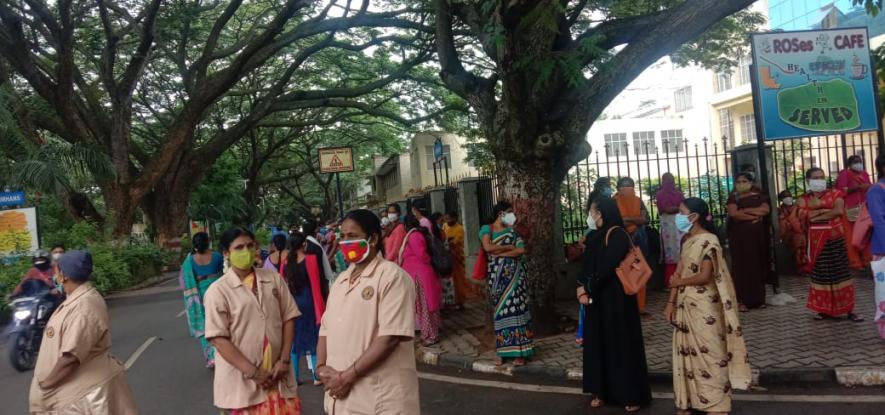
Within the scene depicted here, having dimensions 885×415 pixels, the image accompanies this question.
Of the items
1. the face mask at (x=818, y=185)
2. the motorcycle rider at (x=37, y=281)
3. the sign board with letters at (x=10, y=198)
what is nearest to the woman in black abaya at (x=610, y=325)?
the face mask at (x=818, y=185)

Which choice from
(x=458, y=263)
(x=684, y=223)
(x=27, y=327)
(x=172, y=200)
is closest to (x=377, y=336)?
(x=684, y=223)

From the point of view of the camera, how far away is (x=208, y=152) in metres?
20.0

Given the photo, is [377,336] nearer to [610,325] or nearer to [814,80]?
[610,325]

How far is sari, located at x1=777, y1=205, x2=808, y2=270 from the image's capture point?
9.64 metres

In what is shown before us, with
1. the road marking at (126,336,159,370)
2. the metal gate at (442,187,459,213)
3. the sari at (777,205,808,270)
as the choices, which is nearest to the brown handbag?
the road marking at (126,336,159,370)

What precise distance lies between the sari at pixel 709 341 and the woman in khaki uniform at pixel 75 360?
3.58m

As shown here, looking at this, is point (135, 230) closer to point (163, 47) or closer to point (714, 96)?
point (163, 47)

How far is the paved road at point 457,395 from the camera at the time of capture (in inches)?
190

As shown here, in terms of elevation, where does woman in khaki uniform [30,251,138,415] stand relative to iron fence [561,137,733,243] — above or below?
below

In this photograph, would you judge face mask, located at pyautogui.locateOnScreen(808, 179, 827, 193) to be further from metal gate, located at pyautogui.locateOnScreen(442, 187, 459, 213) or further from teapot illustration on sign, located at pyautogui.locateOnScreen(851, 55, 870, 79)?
metal gate, located at pyautogui.locateOnScreen(442, 187, 459, 213)

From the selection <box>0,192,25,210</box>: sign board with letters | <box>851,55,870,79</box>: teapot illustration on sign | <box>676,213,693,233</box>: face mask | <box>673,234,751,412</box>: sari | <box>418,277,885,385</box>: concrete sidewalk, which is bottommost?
<box>418,277,885,385</box>: concrete sidewalk

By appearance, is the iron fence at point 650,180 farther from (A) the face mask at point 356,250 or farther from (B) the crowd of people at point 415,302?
(A) the face mask at point 356,250

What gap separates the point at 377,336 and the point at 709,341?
104 inches

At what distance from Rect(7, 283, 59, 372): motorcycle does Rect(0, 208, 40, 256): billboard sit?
7836mm
